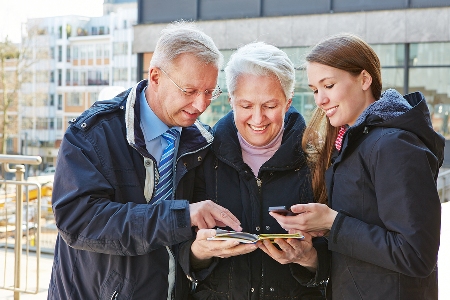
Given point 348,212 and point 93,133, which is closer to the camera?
point 348,212

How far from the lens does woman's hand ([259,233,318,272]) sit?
248 centimetres

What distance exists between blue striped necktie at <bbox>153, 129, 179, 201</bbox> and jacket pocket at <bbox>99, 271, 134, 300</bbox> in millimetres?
360

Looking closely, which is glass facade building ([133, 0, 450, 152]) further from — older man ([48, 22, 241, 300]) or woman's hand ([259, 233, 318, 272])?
woman's hand ([259, 233, 318, 272])

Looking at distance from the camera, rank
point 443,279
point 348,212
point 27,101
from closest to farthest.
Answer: point 348,212, point 443,279, point 27,101

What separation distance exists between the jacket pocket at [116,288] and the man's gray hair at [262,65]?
3.12 ft

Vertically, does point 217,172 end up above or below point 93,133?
below

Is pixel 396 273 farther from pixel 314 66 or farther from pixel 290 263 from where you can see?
pixel 314 66

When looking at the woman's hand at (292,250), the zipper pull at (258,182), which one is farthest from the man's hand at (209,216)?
the zipper pull at (258,182)

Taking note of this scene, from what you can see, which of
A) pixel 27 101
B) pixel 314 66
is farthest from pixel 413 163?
pixel 27 101

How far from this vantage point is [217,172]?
2805mm

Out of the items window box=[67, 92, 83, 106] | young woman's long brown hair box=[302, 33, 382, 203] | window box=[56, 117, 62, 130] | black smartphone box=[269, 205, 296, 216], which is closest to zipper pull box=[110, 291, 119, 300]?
black smartphone box=[269, 205, 296, 216]

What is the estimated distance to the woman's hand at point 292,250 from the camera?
248cm

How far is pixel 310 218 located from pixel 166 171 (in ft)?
2.26

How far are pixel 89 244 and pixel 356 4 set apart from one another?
13685mm
